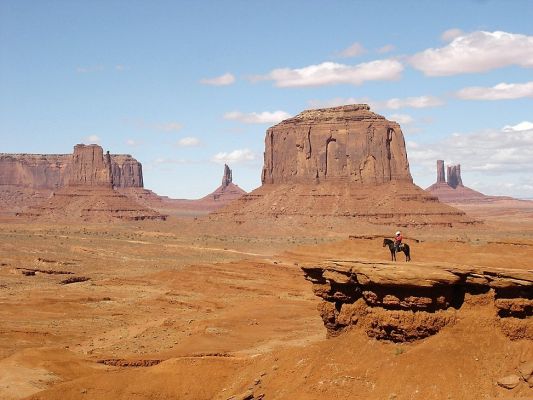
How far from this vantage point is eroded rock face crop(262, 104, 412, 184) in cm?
10544

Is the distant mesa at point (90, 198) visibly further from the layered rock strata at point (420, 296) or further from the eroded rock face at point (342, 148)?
the layered rock strata at point (420, 296)

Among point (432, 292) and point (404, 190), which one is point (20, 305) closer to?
point (432, 292)

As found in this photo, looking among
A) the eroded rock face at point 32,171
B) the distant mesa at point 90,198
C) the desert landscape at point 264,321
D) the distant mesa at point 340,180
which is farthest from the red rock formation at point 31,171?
the desert landscape at point 264,321

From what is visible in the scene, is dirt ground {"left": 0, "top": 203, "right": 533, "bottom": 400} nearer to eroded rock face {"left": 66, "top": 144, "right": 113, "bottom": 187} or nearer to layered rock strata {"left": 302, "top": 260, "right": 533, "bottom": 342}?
layered rock strata {"left": 302, "top": 260, "right": 533, "bottom": 342}

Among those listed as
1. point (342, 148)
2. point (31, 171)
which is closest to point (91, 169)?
point (342, 148)

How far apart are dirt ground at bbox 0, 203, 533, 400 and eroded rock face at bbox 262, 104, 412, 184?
47.3 meters

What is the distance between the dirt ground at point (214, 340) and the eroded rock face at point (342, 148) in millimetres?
47346

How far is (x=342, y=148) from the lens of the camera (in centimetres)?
10725

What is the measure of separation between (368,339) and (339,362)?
2.62 feet

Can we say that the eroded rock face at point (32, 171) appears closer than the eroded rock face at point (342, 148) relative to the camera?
No

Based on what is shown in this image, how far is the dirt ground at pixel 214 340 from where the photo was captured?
A: 14055 mm

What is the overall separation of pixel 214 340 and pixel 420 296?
10.7m

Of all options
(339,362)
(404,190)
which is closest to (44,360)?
(339,362)

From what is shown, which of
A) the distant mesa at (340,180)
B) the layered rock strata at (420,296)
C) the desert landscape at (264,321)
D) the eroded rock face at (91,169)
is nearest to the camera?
the layered rock strata at (420,296)
